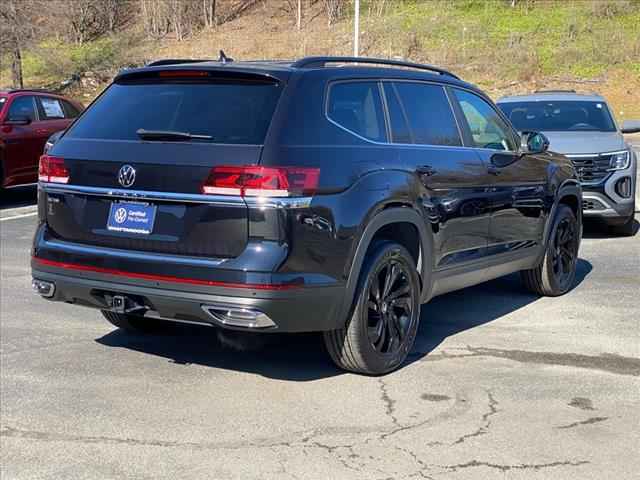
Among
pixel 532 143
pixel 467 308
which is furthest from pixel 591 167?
Result: pixel 467 308

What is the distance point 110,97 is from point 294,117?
132 centimetres

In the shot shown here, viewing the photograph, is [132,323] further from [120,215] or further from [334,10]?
[334,10]

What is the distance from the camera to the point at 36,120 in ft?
46.9

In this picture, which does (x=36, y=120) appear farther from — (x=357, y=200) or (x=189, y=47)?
(x=189, y=47)

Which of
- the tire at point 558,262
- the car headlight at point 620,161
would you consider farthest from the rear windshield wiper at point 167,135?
the car headlight at point 620,161

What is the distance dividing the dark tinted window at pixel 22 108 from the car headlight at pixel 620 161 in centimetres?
884

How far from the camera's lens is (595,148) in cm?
1013

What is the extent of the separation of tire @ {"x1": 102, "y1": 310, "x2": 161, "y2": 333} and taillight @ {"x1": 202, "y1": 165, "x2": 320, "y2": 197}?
2.01 m

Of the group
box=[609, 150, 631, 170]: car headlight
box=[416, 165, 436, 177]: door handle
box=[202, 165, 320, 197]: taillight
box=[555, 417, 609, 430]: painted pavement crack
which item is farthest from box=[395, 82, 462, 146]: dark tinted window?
box=[609, 150, 631, 170]: car headlight

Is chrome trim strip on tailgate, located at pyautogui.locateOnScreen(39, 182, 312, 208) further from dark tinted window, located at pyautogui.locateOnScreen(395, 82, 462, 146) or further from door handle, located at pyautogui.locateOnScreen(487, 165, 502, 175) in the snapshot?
door handle, located at pyautogui.locateOnScreen(487, 165, 502, 175)

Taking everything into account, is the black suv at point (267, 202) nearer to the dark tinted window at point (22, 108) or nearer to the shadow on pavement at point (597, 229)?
the shadow on pavement at point (597, 229)

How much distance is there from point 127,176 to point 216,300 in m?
0.86

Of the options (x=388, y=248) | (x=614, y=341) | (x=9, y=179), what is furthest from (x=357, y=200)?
(x=9, y=179)

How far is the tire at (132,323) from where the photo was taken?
6292 millimetres
